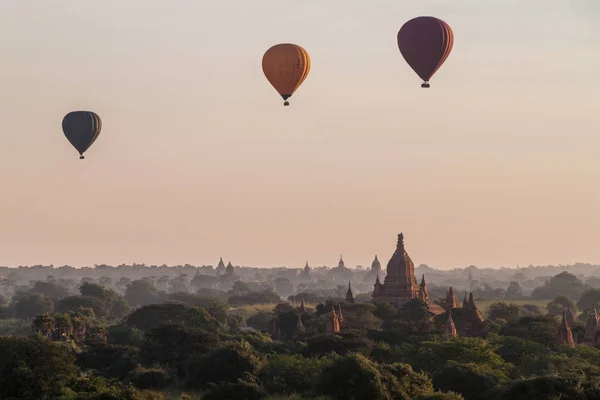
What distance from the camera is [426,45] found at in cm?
7562

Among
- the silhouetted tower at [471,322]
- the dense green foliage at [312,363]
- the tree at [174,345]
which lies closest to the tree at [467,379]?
the dense green foliage at [312,363]

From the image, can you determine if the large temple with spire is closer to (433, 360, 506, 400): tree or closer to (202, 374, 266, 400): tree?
(433, 360, 506, 400): tree

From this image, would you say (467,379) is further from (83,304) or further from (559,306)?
(559,306)

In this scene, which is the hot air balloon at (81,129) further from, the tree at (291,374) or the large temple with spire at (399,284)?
the large temple with spire at (399,284)

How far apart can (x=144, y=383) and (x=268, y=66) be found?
90.7ft

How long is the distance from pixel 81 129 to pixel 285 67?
75.4 feet

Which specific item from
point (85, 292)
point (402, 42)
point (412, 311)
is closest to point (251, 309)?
point (85, 292)

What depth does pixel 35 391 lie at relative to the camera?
5888 centimetres

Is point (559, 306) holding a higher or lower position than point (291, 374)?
higher

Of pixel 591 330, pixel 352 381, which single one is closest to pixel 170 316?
pixel 591 330

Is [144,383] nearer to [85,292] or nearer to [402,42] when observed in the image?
[402,42]

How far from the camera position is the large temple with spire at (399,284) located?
122125 mm

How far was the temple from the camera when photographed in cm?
12212

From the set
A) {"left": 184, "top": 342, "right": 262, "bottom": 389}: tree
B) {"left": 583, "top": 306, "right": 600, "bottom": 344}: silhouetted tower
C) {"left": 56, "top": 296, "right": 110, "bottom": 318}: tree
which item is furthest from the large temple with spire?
{"left": 56, "top": 296, "right": 110, "bottom": 318}: tree
